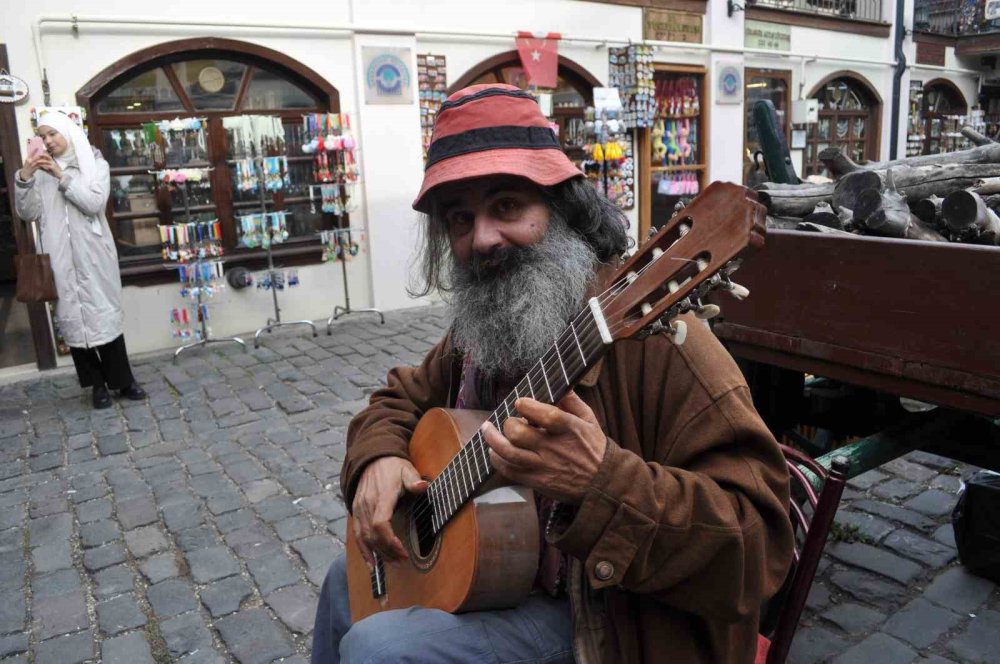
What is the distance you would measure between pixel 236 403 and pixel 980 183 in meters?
4.43

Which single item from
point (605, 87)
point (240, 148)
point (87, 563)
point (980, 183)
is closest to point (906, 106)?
point (605, 87)

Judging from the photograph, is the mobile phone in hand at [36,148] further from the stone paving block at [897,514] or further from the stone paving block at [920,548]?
the stone paving block at [920,548]

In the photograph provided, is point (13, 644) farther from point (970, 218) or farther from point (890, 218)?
point (970, 218)

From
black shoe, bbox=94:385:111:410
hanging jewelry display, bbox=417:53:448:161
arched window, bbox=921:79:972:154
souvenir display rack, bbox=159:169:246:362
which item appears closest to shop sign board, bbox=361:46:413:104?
hanging jewelry display, bbox=417:53:448:161

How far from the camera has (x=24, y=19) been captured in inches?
233

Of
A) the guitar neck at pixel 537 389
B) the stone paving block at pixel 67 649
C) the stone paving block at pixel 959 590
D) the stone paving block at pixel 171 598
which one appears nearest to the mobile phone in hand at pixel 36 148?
the stone paving block at pixel 171 598

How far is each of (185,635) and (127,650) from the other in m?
0.19

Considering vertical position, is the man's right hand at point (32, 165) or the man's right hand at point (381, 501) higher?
the man's right hand at point (32, 165)

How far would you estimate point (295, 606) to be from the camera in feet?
9.45

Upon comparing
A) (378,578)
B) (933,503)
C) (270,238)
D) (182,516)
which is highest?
(270,238)

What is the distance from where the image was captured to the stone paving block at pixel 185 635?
8.71 feet

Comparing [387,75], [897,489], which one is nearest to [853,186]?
[897,489]

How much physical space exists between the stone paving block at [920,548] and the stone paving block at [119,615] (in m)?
2.97

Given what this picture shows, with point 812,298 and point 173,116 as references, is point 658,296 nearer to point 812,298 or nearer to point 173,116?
point 812,298
